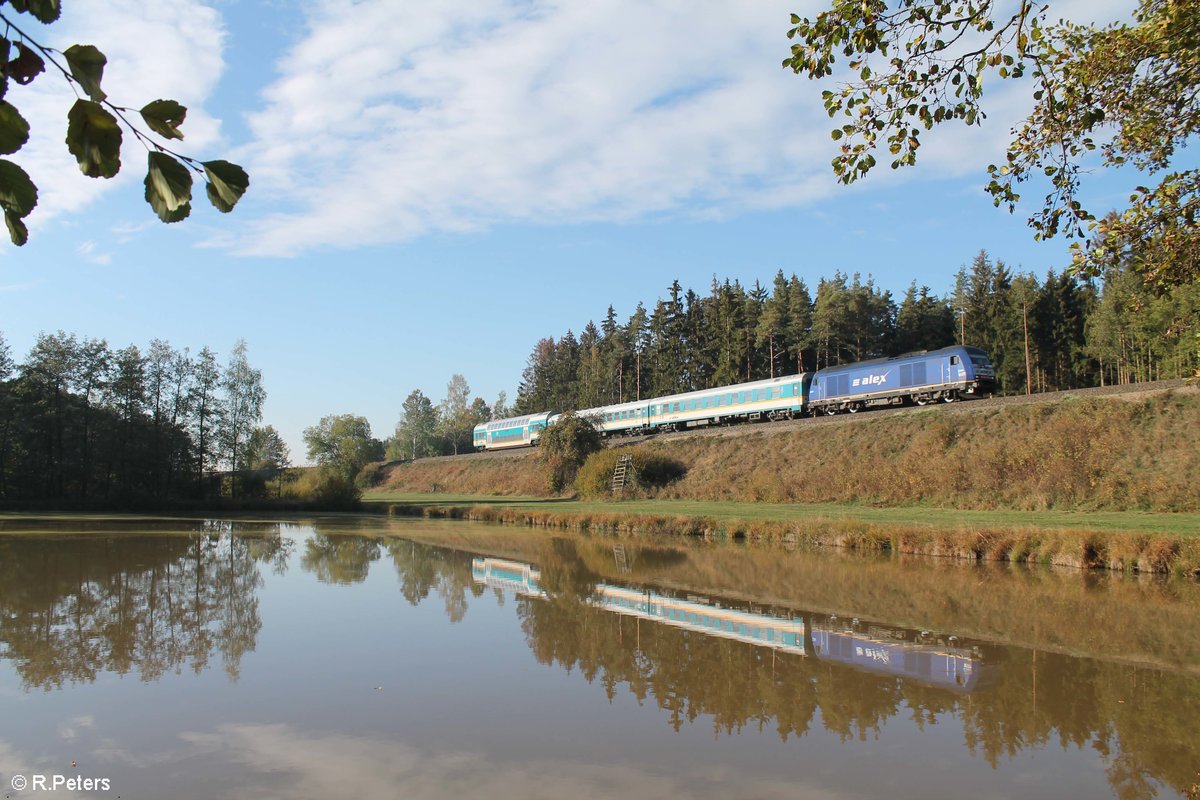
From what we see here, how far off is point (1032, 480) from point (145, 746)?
91.9ft

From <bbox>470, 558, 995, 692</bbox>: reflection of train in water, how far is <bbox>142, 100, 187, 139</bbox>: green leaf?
9.71 metres

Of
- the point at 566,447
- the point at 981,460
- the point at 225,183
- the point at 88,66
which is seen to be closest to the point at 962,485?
the point at 981,460

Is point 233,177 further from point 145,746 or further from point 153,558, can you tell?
point 153,558

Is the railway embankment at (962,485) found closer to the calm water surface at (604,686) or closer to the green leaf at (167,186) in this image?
the calm water surface at (604,686)

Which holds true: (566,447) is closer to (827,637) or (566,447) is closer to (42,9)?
(827,637)

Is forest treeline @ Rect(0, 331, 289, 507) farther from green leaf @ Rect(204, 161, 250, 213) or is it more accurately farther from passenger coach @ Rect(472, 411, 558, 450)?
green leaf @ Rect(204, 161, 250, 213)

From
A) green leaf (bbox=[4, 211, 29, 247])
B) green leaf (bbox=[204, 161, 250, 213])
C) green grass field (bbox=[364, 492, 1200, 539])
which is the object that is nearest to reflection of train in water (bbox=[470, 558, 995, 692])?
green leaf (bbox=[204, 161, 250, 213])

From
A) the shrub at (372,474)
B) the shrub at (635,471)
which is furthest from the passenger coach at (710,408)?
the shrub at (372,474)

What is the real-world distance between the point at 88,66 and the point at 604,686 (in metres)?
8.53

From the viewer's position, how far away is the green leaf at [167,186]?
1942 millimetres

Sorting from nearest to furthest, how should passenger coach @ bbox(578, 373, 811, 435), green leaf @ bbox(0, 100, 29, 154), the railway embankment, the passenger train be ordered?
1. green leaf @ bbox(0, 100, 29, 154)
2. the railway embankment
3. the passenger train
4. passenger coach @ bbox(578, 373, 811, 435)

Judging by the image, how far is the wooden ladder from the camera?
44938 millimetres

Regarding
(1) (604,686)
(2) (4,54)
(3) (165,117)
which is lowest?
(1) (604,686)

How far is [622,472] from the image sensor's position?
45281 millimetres
